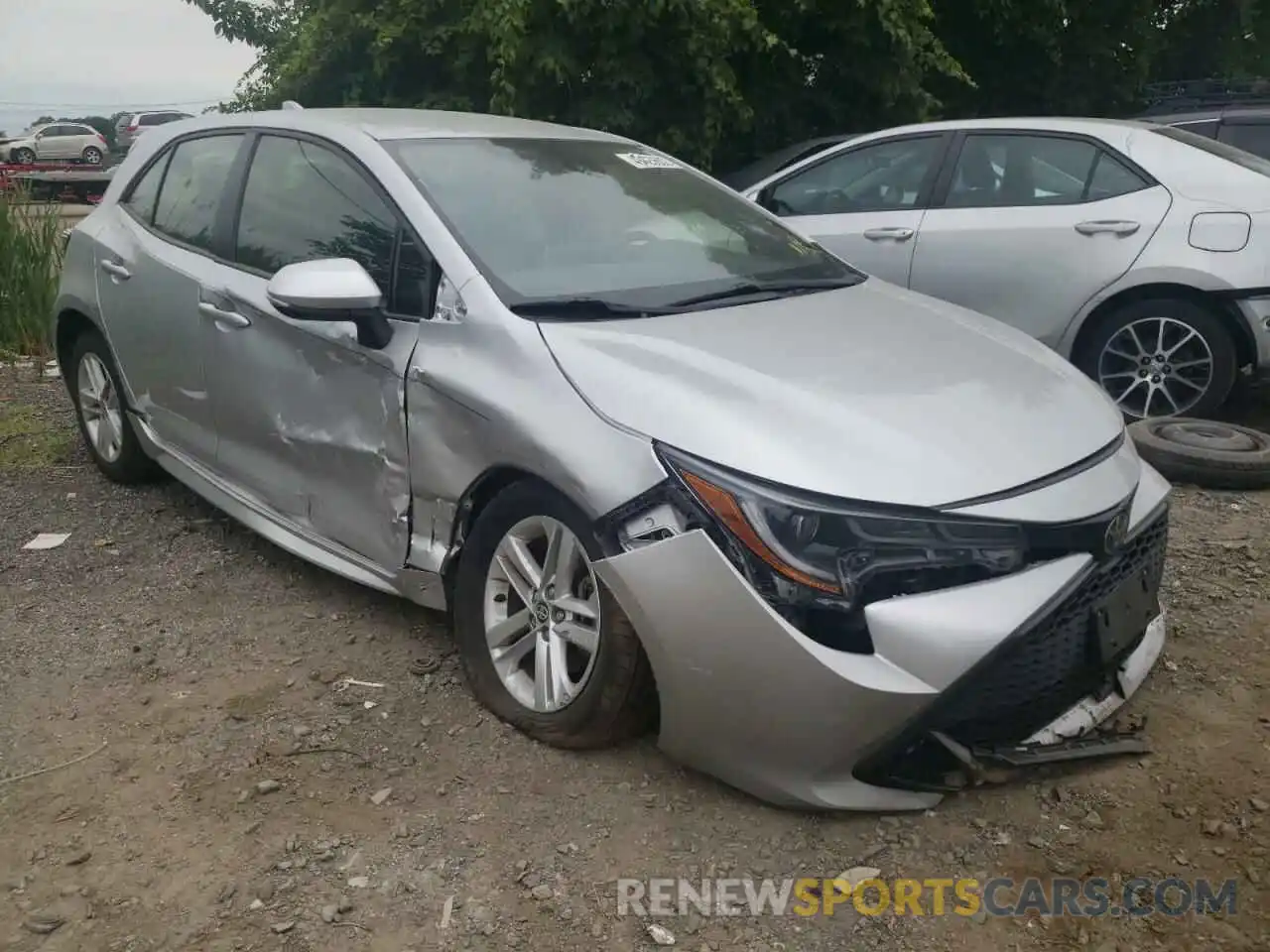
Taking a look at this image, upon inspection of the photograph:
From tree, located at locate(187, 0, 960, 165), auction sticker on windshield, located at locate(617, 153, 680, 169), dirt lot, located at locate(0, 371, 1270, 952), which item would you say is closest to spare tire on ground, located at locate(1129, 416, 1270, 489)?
dirt lot, located at locate(0, 371, 1270, 952)

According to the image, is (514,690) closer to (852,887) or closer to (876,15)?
(852,887)

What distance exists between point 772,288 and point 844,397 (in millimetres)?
845

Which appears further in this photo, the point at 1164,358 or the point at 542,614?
the point at 1164,358

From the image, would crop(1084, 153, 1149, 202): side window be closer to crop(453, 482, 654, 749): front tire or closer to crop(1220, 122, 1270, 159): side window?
crop(1220, 122, 1270, 159): side window

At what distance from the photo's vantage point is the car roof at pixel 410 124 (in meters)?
3.70

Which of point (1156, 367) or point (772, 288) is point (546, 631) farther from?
point (1156, 367)

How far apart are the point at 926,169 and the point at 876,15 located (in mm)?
2864

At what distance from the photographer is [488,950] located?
238 cm

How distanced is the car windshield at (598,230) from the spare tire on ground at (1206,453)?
1699 millimetres

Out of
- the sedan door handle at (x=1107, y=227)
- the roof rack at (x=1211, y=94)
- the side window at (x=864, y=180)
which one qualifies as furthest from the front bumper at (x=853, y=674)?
the roof rack at (x=1211, y=94)

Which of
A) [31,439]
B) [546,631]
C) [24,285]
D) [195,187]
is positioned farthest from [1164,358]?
[24,285]

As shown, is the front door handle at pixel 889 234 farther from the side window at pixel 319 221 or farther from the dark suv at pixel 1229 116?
the side window at pixel 319 221

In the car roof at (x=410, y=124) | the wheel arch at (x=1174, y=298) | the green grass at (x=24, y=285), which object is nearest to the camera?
the car roof at (x=410, y=124)

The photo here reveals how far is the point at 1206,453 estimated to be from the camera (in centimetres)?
464
